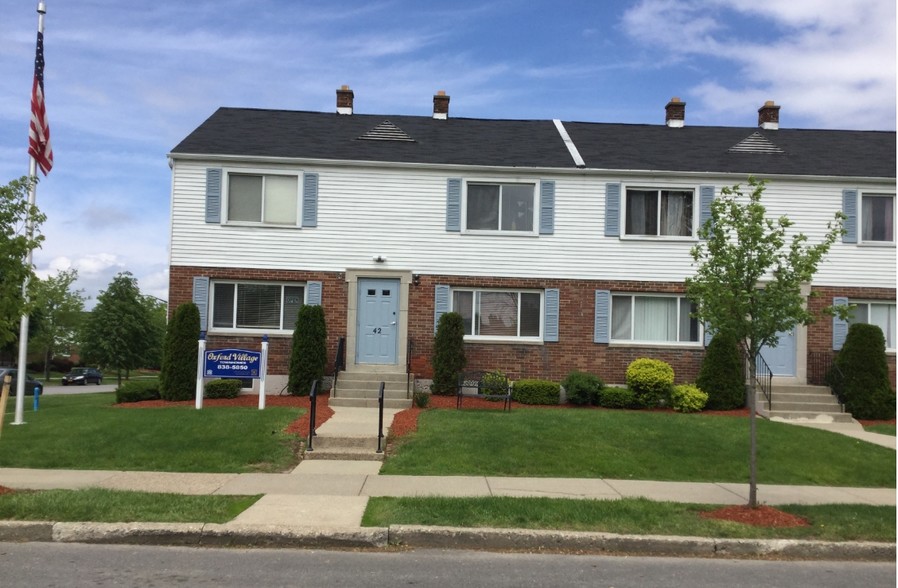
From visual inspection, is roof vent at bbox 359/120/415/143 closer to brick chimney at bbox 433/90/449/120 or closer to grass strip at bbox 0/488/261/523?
brick chimney at bbox 433/90/449/120

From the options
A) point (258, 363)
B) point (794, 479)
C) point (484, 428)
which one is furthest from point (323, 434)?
point (794, 479)

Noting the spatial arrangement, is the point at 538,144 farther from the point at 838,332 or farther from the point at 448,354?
the point at 838,332

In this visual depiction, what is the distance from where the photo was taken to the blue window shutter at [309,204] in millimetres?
18094

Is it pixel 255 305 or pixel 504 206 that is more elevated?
pixel 504 206

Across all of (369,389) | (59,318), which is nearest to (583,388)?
(369,389)

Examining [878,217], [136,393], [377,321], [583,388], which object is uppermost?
[878,217]

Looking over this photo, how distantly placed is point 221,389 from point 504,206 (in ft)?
25.5

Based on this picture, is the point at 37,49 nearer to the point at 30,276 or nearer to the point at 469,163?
the point at 30,276

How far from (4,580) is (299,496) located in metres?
3.27

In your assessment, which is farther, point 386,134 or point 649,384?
point 386,134

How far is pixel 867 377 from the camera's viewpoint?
16.6m

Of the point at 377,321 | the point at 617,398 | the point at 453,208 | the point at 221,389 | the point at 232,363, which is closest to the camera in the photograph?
the point at 232,363

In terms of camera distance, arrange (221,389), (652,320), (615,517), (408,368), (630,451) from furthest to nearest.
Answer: (652,320)
(408,368)
(221,389)
(630,451)
(615,517)

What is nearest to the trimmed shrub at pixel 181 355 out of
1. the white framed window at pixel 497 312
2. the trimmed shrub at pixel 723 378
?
the white framed window at pixel 497 312
